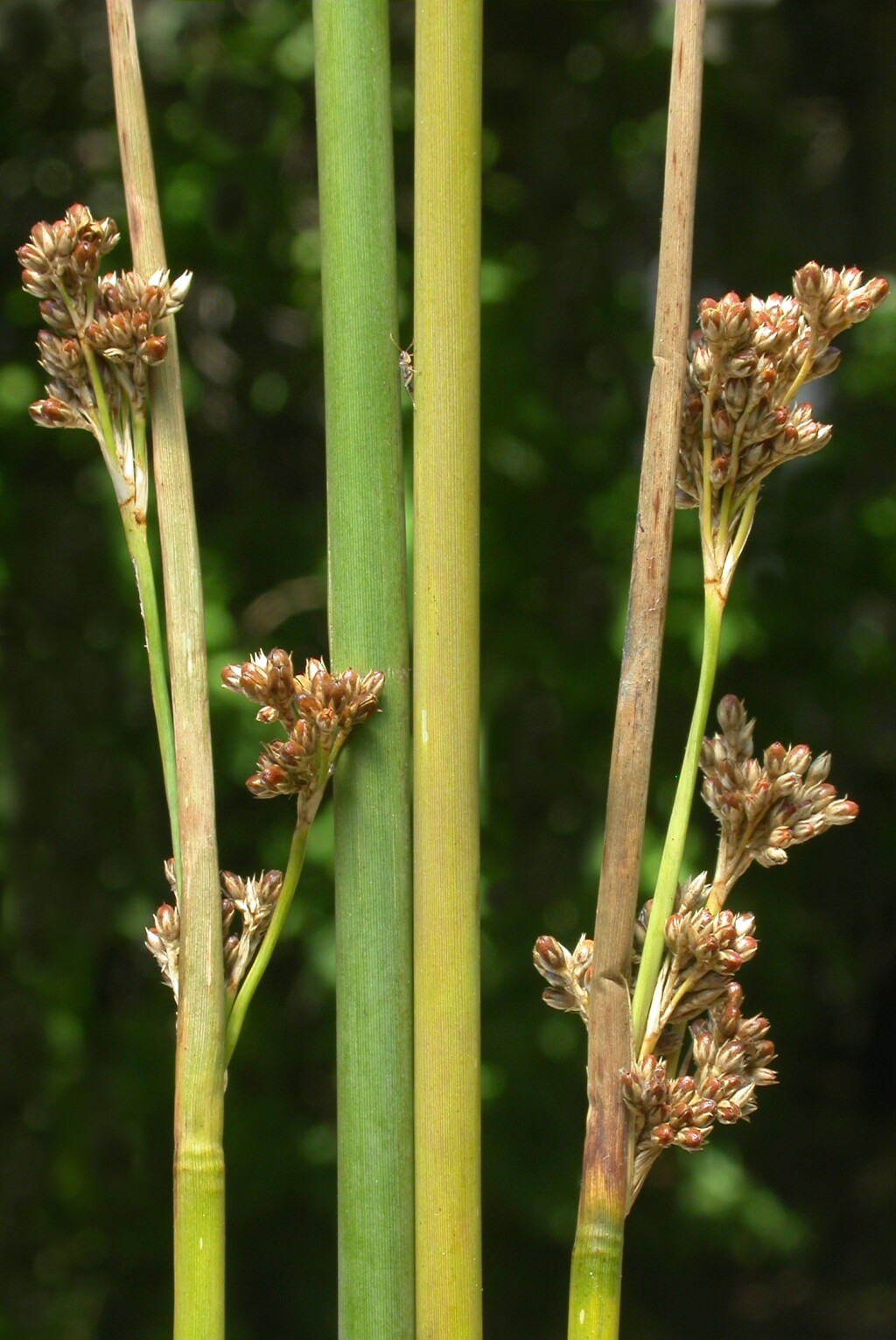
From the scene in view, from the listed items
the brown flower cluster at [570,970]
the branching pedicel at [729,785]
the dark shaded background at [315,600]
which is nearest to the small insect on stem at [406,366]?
the branching pedicel at [729,785]

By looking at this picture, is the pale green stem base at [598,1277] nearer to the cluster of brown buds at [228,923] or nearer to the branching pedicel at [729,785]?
the branching pedicel at [729,785]

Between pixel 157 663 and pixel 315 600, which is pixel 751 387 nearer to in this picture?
pixel 157 663

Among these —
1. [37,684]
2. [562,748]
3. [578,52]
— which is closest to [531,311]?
[578,52]

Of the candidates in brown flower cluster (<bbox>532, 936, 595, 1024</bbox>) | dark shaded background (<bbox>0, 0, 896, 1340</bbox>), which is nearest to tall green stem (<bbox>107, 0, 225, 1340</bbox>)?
brown flower cluster (<bbox>532, 936, 595, 1024</bbox>)

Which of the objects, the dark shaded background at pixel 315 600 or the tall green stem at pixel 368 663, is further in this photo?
the dark shaded background at pixel 315 600

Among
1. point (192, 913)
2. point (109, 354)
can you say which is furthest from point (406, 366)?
point (192, 913)

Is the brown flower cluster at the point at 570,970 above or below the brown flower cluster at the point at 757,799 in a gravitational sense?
below

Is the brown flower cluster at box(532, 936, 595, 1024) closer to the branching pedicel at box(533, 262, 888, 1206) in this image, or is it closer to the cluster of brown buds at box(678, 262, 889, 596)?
the branching pedicel at box(533, 262, 888, 1206)
